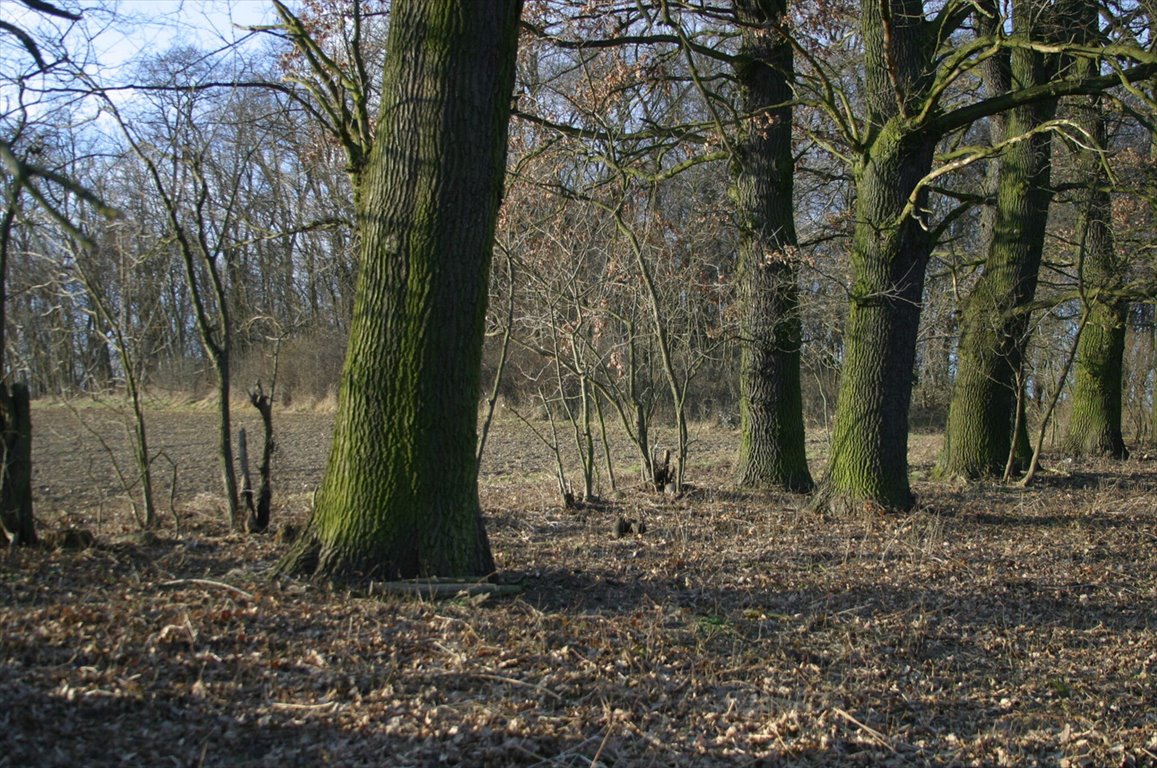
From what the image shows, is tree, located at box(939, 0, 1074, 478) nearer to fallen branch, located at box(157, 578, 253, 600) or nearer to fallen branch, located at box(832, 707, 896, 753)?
fallen branch, located at box(832, 707, 896, 753)

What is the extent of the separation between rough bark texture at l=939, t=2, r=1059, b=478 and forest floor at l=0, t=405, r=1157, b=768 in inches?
167

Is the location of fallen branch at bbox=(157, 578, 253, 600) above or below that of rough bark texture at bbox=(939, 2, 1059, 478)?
below

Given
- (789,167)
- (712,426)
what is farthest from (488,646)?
(712,426)

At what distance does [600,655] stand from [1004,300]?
9.78 meters

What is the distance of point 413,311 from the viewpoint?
18.0ft

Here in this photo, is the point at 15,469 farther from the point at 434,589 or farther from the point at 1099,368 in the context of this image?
the point at 1099,368

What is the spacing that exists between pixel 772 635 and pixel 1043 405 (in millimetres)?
15937

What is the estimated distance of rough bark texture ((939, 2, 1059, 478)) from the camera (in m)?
12.3

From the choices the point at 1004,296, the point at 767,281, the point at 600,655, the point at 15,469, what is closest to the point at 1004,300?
the point at 1004,296

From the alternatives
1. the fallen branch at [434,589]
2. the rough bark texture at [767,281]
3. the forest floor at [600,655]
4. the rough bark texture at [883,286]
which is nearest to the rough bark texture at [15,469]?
the forest floor at [600,655]

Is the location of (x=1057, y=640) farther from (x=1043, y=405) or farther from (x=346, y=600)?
(x=1043, y=405)

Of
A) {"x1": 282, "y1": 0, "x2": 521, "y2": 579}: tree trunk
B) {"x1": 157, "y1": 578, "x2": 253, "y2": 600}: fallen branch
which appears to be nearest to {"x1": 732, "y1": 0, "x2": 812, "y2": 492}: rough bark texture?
{"x1": 282, "y1": 0, "x2": 521, "y2": 579}: tree trunk

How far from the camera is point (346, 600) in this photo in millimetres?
5246

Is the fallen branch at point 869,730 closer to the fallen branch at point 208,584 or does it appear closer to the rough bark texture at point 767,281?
the fallen branch at point 208,584
